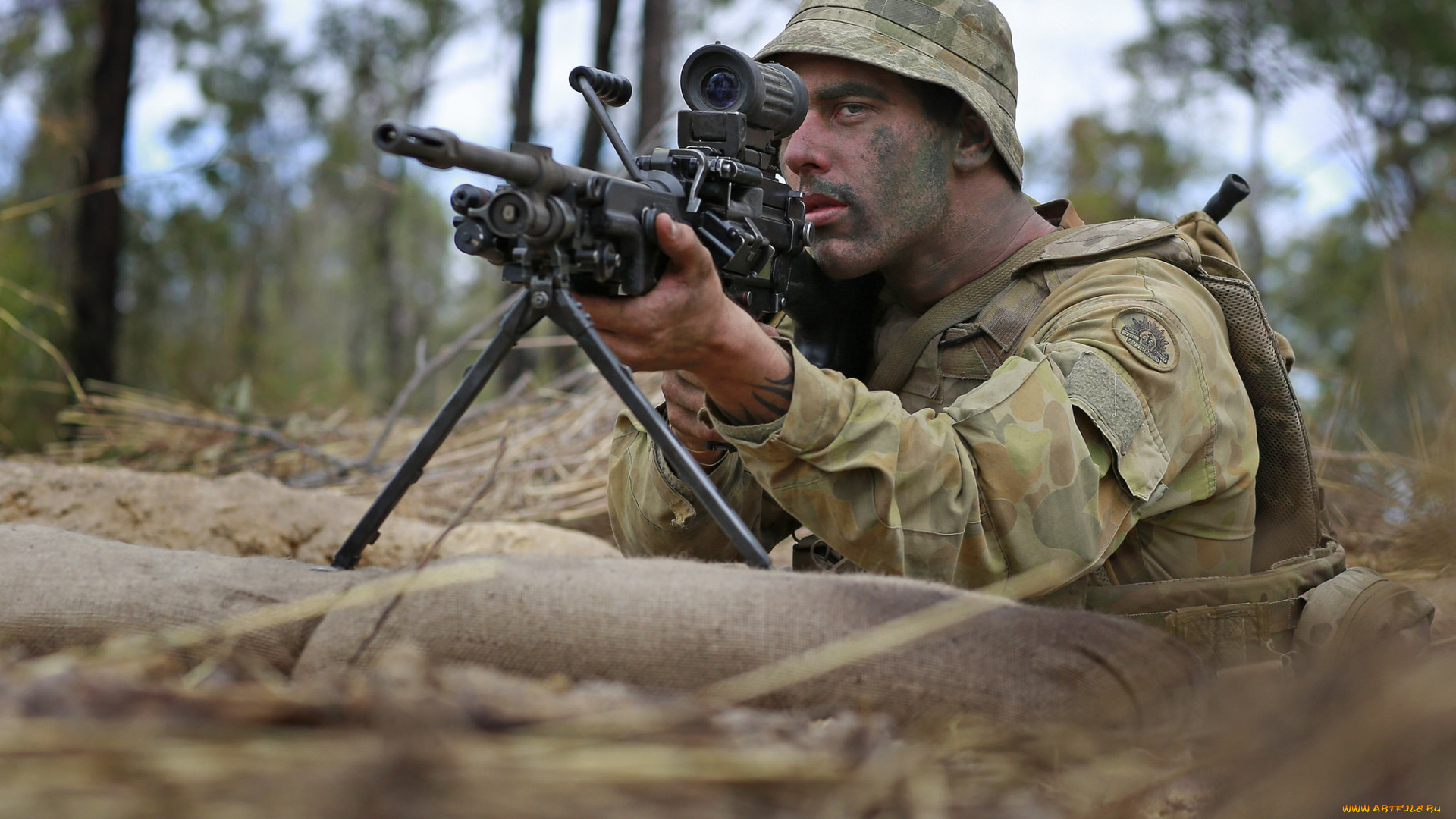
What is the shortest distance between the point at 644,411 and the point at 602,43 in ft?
22.8

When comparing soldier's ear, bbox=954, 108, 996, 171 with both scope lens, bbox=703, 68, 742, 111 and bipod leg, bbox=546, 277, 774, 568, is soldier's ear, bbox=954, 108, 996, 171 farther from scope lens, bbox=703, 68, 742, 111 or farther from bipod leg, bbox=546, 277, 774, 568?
bipod leg, bbox=546, 277, 774, 568

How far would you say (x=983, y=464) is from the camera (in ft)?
6.44

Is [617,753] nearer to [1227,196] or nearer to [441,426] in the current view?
[441,426]

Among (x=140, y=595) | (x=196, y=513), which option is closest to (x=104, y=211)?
(x=196, y=513)

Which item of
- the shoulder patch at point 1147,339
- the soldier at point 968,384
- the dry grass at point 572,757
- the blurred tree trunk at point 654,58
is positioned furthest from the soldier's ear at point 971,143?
the blurred tree trunk at point 654,58

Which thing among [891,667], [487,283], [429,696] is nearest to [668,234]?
[891,667]

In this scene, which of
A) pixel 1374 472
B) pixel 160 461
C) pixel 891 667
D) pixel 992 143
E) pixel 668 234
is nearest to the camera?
pixel 891 667

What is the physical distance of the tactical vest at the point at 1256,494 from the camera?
228cm

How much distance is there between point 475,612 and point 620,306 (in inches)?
22.7

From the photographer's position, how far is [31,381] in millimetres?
5109

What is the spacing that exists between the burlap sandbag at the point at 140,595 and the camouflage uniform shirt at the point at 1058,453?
742mm

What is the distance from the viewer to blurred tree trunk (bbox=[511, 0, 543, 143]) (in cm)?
944

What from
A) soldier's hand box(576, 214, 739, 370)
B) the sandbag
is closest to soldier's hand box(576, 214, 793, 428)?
soldier's hand box(576, 214, 739, 370)

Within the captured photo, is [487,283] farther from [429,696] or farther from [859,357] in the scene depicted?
[429,696]
